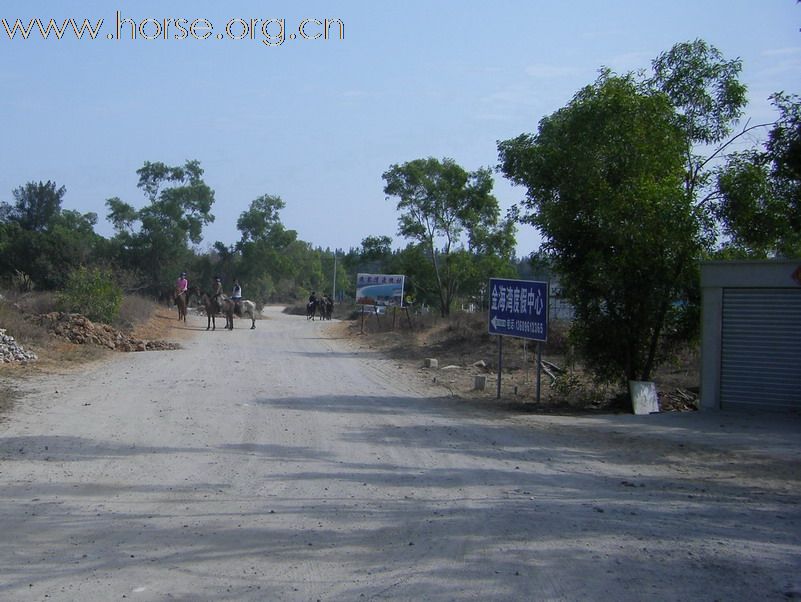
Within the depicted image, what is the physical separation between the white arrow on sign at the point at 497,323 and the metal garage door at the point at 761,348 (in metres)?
4.31

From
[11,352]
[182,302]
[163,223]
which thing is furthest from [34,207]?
[11,352]

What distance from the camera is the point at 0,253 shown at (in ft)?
147

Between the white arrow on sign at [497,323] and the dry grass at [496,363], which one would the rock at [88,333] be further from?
the white arrow on sign at [497,323]

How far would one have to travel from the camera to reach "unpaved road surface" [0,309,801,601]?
5.70 metres

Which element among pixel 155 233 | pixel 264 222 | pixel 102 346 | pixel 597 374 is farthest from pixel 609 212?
pixel 264 222

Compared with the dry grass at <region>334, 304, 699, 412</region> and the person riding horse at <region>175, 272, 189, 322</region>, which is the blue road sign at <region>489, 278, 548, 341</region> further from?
the person riding horse at <region>175, 272, 189, 322</region>

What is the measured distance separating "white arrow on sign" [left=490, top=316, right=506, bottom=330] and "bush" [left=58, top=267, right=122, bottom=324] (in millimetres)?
16124

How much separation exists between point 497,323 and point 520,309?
698 mm

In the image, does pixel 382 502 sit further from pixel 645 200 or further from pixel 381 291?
pixel 381 291

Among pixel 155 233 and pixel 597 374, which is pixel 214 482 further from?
pixel 155 233

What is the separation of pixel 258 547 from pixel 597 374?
1152 cm

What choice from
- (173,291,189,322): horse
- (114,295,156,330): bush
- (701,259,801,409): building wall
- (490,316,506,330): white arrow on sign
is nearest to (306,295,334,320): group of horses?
(173,291,189,322): horse

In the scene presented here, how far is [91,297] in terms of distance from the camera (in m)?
27.6

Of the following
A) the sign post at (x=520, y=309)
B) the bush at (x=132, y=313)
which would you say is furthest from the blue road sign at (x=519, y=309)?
the bush at (x=132, y=313)
